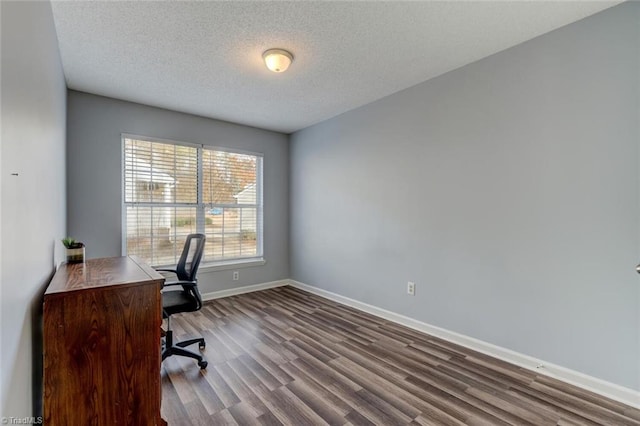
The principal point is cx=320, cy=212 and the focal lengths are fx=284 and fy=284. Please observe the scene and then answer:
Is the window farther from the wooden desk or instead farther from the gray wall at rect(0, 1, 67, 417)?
the wooden desk

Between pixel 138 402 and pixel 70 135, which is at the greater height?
pixel 70 135

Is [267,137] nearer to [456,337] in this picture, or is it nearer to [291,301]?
[291,301]

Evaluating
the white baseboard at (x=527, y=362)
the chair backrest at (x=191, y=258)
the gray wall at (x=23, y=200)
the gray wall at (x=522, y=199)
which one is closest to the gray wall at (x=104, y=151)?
the chair backrest at (x=191, y=258)

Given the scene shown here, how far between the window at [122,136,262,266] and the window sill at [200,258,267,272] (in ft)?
0.23

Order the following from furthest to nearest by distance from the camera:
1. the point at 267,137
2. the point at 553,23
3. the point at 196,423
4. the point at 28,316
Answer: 1. the point at 267,137
2. the point at 553,23
3. the point at 196,423
4. the point at 28,316

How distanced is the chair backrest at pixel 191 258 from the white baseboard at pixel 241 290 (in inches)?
58.1

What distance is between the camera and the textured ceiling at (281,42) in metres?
1.89

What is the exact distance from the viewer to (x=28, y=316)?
1.23m

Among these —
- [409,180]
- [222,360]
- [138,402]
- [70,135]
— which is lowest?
[222,360]

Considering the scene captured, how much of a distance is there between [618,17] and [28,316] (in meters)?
3.72

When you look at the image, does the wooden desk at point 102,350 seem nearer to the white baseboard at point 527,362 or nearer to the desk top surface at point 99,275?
the desk top surface at point 99,275

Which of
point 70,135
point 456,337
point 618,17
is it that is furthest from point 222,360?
point 618,17

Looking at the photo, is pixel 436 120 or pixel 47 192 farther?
pixel 436 120

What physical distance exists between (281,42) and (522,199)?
230 cm
